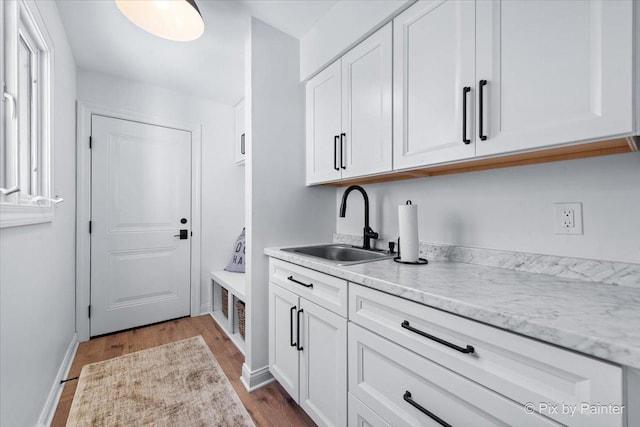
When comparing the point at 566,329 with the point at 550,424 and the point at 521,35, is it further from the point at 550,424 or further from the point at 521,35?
the point at 521,35

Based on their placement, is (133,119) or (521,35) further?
(133,119)

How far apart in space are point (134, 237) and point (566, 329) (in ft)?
10.2

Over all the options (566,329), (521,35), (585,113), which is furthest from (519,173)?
(566,329)

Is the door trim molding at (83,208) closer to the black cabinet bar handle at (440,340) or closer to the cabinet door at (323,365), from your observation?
the cabinet door at (323,365)

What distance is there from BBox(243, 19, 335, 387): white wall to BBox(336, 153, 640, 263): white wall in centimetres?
75

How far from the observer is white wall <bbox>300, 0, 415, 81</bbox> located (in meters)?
1.40

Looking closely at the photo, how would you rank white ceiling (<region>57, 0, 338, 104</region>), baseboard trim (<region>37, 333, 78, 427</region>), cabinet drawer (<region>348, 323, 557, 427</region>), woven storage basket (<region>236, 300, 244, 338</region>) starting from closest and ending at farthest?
1. cabinet drawer (<region>348, 323, 557, 427</region>)
2. baseboard trim (<region>37, 333, 78, 427</region>)
3. white ceiling (<region>57, 0, 338, 104</region>)
4. woven storage basket (<region>236, 300, 244, 338</region>)

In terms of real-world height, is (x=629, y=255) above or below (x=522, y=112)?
below

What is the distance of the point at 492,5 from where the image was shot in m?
1.00

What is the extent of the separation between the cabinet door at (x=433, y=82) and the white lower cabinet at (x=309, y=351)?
2.42ft

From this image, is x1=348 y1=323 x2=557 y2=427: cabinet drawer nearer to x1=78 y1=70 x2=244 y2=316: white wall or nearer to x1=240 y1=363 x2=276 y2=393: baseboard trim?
x1=240 y1=363 x2=276 y2=393: baseboard trim

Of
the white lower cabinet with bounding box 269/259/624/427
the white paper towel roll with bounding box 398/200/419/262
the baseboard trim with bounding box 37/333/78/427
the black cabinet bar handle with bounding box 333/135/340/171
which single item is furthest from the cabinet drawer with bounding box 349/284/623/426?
the baseboard trim with bounding box 37/333/78/427

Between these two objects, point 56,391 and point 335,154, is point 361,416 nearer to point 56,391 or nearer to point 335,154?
point 335,154

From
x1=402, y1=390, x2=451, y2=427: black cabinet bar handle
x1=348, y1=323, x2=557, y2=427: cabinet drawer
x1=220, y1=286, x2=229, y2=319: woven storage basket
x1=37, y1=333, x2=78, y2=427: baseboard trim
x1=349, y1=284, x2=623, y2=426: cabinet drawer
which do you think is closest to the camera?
x1=349, y1=284, x2=623, y2=426: cabinet drawer
